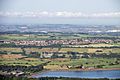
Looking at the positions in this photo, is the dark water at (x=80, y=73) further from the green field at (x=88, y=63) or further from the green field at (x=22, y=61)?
the green field at (x=22, y=61)

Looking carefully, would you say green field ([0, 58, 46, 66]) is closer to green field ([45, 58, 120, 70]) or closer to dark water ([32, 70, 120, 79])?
green field ([45, 58, 120, 70])

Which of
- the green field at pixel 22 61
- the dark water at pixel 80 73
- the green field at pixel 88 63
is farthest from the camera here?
the green field at pixel 22 61

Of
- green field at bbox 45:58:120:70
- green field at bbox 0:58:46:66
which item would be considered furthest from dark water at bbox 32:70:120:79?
green field at bbox 0:58:46:66

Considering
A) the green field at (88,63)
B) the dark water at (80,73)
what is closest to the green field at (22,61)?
the green field at (88,63)

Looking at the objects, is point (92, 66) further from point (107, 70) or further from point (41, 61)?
point (41, 61)

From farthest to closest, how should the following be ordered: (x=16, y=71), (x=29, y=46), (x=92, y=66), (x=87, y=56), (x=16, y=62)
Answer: (x=29, y=46) < (x=87, y=56) < (x=16, y=62) < (x=92, y=66) < (x=16, y=71)

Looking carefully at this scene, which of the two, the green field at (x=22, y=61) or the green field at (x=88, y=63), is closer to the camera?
the green field at (x=88, y=63)

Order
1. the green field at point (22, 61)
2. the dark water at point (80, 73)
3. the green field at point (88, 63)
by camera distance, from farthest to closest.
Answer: the green field at point (22, 61)
the green field at point (88, 63)
the dark water at point (80, 73)

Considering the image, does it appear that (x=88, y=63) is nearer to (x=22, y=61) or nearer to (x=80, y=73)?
(x=80, y=73)

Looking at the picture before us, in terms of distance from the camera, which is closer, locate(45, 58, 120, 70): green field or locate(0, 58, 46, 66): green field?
locate(45, 58, 120, 70): green field

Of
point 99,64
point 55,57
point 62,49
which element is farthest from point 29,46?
point 99,64

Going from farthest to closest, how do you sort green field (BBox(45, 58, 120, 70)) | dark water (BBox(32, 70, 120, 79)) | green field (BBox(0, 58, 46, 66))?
green field (BBox(0, 58, 46, 66)) → green field (BBox(45, 58, 120, 70)) → dark water (BBox(32, 70, 120, 79))
